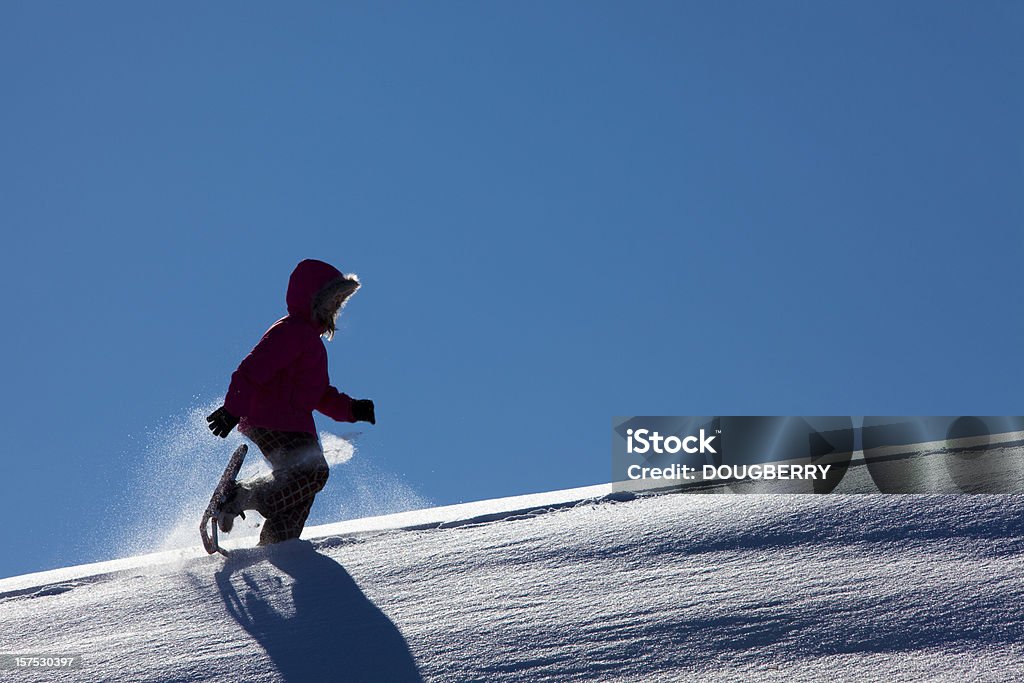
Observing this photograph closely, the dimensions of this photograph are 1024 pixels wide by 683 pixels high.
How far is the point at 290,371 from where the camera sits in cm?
436

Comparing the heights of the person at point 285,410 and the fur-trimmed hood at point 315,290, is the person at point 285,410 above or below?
below

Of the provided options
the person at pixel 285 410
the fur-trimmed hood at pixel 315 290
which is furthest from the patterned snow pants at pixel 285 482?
the fur-trimmed hood at pixel 315 290

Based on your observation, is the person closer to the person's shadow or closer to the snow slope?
the snow slope

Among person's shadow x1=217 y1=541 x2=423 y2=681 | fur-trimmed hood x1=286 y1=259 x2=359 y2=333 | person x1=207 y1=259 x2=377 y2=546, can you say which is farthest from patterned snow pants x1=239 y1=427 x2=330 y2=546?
fur-trimmed hood x1=286 y1=259 x2=359 y2=333

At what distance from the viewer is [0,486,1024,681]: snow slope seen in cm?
277

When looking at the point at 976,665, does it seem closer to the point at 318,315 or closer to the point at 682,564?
the point at 682,564

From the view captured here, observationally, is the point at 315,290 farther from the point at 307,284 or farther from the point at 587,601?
the point at 587,601

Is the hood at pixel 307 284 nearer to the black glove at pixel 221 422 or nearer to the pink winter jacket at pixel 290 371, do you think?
the pink winter jacket at pixel 290 371

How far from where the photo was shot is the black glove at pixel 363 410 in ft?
15.1

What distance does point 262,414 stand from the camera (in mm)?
4328

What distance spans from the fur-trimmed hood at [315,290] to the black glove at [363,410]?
334 millimetres

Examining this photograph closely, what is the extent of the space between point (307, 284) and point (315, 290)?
1.7 inches

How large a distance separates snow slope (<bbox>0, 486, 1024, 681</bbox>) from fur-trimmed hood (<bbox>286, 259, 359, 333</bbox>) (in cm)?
89

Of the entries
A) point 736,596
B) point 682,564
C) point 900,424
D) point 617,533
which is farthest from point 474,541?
point 900,424
